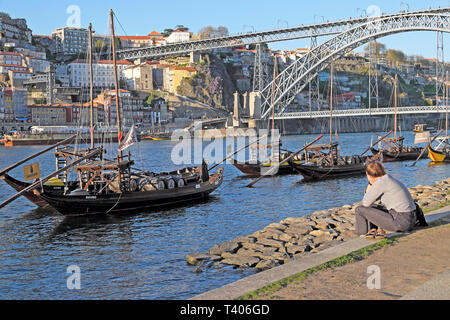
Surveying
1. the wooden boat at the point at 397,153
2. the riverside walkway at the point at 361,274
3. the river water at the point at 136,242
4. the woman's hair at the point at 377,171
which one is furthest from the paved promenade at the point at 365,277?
the wooden boat at the point at 397,153

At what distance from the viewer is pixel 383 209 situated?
8.95 meters

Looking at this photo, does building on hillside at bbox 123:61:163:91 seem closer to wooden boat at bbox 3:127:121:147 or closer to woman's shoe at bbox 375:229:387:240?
wooden boat at bbox 3:127:121:147

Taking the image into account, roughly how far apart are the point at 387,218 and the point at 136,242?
7990 mm

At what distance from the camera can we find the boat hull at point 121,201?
18.9 m

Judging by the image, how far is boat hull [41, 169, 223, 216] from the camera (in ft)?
61.9

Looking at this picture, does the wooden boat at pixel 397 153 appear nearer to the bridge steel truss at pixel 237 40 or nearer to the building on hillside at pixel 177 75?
the bridge steel truss at pixel 237 40

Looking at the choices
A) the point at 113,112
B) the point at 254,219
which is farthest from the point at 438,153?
the point at 113,112

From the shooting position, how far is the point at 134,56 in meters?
129

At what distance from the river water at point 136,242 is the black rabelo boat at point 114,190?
2.02 feet

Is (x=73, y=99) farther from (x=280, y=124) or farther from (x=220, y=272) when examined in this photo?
(x=220, y=272)

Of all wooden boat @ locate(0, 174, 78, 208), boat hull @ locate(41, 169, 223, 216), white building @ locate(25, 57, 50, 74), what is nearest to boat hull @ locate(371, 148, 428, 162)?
boat hull @ locate(41, 169, 223, 216)

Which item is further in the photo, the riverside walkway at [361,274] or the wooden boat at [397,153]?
the wooden boat at [397,153]

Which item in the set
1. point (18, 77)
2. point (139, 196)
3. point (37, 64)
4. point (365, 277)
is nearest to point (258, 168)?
point (139, 196)
